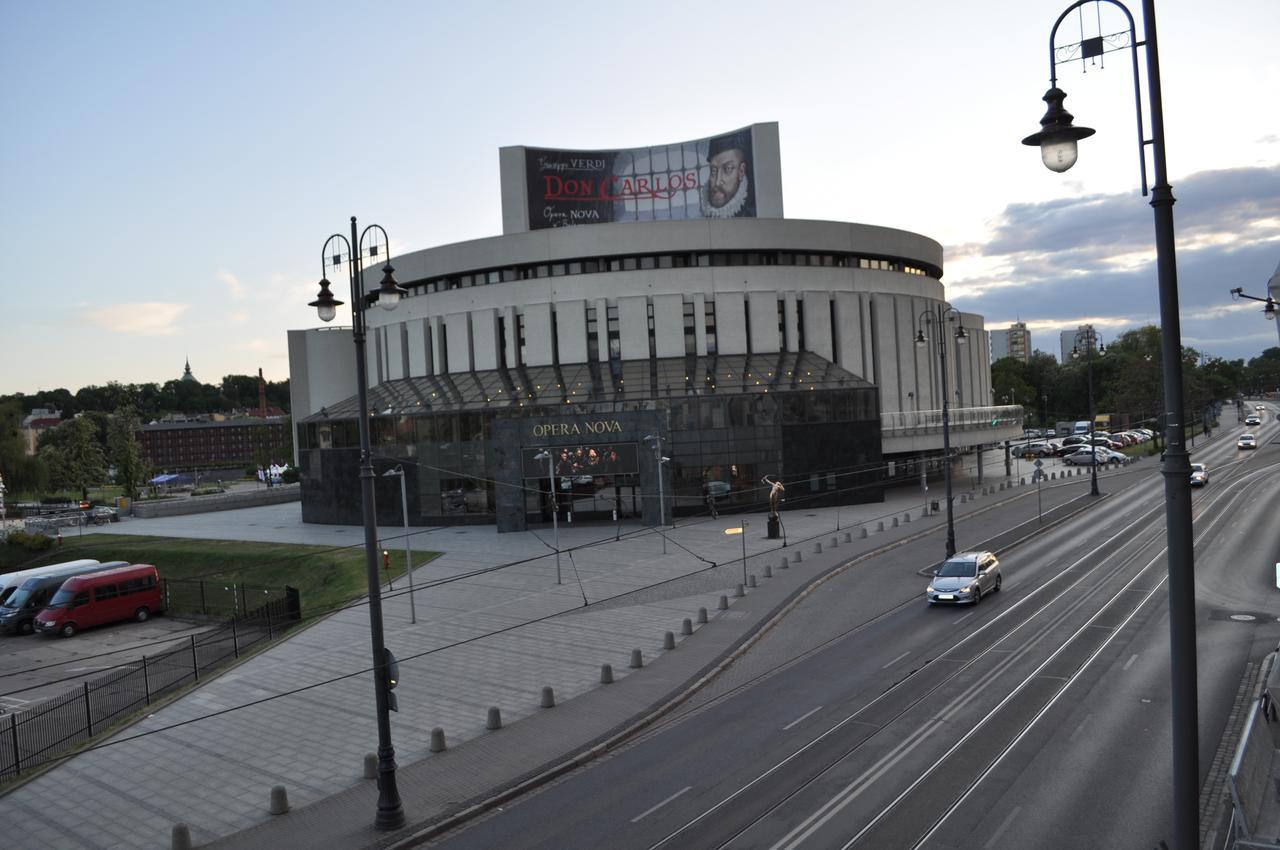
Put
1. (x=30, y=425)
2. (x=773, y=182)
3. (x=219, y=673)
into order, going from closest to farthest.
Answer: (x=219, y=673) → (x=773, y=182) → (x=30, y=425)

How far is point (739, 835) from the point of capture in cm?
1338

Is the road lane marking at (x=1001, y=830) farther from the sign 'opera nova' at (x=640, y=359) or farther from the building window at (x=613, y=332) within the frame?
the building window at (x=613, y=332)

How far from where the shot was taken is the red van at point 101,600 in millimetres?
37688

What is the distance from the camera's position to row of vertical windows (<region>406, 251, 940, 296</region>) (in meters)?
66.9

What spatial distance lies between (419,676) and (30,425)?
22419 centimetres

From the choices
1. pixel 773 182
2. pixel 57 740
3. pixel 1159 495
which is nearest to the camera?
pixel 57 740

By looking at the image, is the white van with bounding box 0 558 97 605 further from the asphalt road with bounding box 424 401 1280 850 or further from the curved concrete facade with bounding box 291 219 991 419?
the asphalt road with bounding box 424 401 1280 850

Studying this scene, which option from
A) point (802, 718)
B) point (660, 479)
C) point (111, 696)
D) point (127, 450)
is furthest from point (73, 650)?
point (127, 450)

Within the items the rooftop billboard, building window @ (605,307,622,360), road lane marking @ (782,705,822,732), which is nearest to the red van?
road lane marking @ (782,705,822,732)

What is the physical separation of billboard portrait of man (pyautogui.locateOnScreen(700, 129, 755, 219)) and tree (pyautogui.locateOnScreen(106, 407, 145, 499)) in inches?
2811

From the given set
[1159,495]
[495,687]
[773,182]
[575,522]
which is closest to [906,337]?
[773,182]

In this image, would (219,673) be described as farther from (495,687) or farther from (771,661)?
(771,661)

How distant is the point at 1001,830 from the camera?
13039mm

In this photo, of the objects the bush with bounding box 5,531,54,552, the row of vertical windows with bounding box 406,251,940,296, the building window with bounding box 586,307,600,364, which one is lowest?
the bush with bounding box 5,531,54,552
